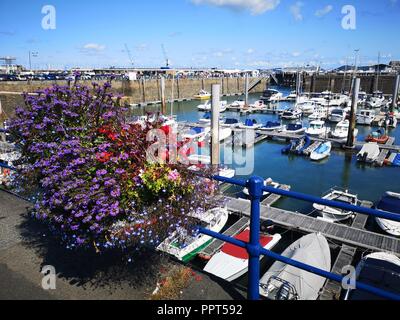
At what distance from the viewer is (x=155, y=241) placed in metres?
2.93

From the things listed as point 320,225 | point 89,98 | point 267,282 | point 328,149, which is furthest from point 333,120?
point 89,98

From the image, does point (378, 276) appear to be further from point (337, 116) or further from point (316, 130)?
point (337, 116)

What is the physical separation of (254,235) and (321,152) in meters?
26.2

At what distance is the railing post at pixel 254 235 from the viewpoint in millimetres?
2668

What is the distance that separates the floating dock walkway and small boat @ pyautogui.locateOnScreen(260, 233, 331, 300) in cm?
223

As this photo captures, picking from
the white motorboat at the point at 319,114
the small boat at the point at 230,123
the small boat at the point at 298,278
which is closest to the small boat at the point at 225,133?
the small boat at the point at 230,123

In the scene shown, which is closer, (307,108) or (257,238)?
(257,238)

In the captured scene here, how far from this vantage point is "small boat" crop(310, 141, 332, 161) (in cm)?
2670

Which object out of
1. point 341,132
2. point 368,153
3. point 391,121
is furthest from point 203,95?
point 368,153

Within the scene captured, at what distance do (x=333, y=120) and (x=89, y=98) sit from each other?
42.0 metres

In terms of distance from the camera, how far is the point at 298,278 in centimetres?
938

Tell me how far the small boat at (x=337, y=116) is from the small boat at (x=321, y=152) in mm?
14502

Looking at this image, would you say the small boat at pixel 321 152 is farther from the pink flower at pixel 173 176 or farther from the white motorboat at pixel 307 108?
the pink flower at pixel 173 176
